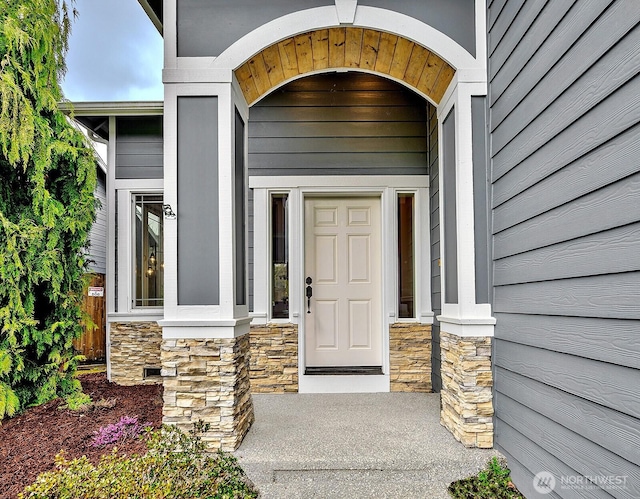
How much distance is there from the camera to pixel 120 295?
4598 mm

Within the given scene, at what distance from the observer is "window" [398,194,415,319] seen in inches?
165

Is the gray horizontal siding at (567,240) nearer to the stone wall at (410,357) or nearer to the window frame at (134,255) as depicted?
the stone wall at (410,357)

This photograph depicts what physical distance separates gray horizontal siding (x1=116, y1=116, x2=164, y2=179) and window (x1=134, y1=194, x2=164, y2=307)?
0.27 m

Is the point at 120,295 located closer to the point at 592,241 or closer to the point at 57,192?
the point at 57,192

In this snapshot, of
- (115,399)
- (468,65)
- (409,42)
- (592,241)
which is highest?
(409,42)

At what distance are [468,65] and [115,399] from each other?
3686 mm

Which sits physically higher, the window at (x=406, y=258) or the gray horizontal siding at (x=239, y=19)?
the gray horizontal siding at (x=239, y=19)

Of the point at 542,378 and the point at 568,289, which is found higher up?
the point at 568,289

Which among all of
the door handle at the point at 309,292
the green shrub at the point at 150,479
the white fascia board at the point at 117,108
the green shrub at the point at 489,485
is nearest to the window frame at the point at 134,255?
the white fascia board at the point at 117,108

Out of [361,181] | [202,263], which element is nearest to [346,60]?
[361,181]

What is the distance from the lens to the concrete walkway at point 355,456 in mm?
2289

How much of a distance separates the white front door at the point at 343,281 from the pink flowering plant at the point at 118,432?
1720 mm

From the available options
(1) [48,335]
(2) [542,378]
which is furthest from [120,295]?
(2) [542,378]

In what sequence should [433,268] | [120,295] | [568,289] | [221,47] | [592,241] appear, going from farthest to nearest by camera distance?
1. [120,295]
2. [433,268]
3. [221,47]
4. [568,289]
5. [592,241]
